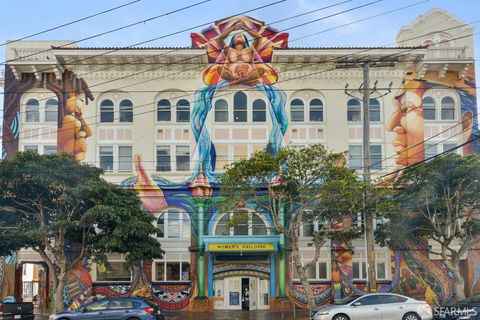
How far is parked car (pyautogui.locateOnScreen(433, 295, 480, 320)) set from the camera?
22938 millimetres

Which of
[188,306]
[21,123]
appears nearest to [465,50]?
[188,306]

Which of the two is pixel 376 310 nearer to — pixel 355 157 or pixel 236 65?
pixel 355 157

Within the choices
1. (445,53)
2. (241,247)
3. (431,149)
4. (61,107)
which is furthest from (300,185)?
(61,107)

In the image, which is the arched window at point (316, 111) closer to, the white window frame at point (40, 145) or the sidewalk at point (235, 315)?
the sidewalk at point (235, 315)

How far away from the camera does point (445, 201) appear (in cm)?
3089

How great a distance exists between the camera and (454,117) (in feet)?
128

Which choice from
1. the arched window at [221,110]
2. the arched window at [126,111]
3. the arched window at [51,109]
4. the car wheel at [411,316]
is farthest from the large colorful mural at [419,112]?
the arched window at [51,109]

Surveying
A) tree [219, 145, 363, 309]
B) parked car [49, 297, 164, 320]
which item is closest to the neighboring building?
tree [219, 145, 363, 309]

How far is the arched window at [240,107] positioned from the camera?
3888 cm

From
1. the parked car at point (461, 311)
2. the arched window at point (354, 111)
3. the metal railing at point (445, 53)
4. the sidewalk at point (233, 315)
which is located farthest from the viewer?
the arched window at point (354, 111)

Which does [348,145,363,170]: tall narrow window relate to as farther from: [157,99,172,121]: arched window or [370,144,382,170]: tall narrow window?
[157,99,172,121]: arched window

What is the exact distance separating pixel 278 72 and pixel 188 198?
9330 mm

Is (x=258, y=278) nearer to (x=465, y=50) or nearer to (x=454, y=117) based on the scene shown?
(x=454, y=117)

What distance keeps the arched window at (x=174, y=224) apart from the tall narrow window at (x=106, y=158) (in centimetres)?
437
